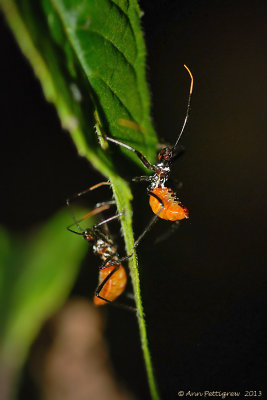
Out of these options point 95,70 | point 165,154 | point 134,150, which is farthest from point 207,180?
point 95,70

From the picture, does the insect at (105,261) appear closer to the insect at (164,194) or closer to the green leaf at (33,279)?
the green leaf at (33,279)

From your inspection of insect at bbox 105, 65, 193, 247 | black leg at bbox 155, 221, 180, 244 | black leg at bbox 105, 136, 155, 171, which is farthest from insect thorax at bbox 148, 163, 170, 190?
black leg at bbox 105, 136, 155, 171

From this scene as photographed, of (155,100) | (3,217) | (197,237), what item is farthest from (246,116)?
(3,217)

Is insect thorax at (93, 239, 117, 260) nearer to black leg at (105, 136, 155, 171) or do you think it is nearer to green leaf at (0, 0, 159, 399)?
black leg at (105, 136, 155, 171)

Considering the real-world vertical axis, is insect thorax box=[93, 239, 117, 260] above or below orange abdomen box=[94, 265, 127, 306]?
above

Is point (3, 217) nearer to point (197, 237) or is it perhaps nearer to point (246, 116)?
point (197, 237)
